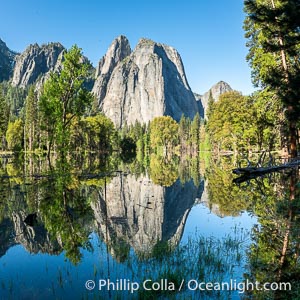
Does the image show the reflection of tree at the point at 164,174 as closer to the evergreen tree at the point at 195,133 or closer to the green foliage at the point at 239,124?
the green foliage at the point at 239,124

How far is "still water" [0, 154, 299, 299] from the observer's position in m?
6.15

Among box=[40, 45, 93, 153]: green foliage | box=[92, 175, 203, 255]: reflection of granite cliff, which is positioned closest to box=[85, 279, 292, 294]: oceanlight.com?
box=[92, 175, 203, 255]: reflection of granite cliff

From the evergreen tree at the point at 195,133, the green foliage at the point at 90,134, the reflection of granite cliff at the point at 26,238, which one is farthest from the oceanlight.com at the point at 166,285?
the evergreen tree at the point at 195,133

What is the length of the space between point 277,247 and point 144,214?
6926mm

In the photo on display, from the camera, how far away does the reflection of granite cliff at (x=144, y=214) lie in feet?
32.3

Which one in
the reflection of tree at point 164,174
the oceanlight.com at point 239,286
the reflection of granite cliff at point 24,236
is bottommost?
the oceanlight.com at point 239,286

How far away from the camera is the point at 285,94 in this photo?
1772 cm

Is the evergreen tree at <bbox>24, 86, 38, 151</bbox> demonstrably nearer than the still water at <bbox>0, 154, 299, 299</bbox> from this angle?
No

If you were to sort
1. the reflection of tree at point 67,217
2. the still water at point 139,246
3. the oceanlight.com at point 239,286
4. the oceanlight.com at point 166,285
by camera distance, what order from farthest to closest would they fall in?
the reflection of tree at point 67,217, the still water at point 139,246, the oceanlight.com at point 166,285, the oceanlight.com at point 239,286

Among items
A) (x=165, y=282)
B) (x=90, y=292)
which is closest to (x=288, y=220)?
(x=165, y=282)

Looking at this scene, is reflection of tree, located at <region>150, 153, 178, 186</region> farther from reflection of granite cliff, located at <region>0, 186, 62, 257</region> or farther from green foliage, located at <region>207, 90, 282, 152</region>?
green foliage, located at <region>207, 90, 282, 152</region>

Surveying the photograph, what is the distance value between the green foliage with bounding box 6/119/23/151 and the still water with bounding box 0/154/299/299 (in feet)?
276

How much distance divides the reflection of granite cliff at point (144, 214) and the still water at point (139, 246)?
5 centimetres

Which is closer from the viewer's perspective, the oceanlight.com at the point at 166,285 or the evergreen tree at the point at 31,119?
the oceanlight.com at the point at 166,285
